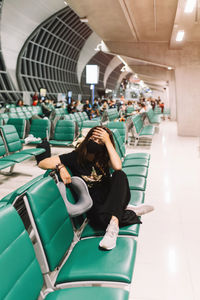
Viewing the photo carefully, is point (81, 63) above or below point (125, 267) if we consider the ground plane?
above

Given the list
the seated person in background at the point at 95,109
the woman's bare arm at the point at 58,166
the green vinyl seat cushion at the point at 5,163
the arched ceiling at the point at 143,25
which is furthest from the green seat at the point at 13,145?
the seated person in background at the point at 95,109

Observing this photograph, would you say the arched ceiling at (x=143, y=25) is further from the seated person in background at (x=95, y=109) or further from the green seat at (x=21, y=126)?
the seated person in background at (x=95, y=109)

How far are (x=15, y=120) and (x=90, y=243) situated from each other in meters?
5.54

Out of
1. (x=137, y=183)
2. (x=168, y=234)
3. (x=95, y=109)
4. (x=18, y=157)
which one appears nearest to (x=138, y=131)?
(x=18, y=157)

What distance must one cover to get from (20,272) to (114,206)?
1.02 metres

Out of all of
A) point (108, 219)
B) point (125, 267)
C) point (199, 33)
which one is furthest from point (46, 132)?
point (199, 33)

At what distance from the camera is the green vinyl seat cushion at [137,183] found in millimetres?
3329

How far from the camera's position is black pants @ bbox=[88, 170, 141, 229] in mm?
2203

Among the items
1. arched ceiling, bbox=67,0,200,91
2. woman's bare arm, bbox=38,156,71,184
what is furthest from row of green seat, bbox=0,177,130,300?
arched ceiling, bbox=67,0,200,91

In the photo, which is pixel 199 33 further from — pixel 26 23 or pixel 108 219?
pixel 26 23

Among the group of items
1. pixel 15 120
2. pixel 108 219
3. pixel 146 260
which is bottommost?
pixel 146 260

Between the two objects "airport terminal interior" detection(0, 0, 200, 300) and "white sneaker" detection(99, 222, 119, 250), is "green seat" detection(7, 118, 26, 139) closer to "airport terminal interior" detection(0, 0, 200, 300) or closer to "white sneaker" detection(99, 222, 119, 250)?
"airport terminal interior" detection(0, 0, 200, 300)

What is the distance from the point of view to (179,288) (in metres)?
2.25

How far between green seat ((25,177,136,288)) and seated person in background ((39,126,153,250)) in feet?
0.82
